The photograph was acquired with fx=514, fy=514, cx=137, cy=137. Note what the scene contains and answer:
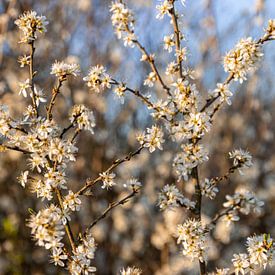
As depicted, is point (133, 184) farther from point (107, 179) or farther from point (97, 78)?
point (97, 78)

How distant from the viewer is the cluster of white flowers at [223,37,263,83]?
6.54ft

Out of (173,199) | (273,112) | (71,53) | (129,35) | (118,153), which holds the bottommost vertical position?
(173,199)

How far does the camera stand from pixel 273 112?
9.19 meters

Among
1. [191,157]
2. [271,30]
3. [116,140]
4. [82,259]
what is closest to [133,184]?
[191,157]

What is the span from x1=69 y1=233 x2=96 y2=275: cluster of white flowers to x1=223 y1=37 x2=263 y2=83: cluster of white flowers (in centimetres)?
87

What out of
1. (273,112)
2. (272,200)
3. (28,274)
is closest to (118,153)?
(28,274)

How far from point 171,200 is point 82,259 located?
437 millimetres

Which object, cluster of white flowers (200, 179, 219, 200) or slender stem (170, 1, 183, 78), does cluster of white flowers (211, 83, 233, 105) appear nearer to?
slender stem (170, 1, 183, 78)

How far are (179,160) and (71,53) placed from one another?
13.8 feet

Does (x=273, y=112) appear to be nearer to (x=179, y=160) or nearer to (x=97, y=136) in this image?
(x=97, y=136)

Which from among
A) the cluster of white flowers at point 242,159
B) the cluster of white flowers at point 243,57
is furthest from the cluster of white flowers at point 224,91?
the cluster of white flowers at point 242,159

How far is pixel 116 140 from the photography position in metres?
6.36

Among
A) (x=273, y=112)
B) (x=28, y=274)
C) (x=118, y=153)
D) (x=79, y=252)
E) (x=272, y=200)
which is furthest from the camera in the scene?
(x=273, y=112)

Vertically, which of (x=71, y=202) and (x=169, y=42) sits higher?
(x=169, y=42)
